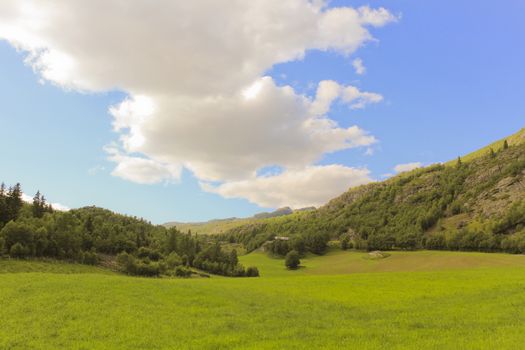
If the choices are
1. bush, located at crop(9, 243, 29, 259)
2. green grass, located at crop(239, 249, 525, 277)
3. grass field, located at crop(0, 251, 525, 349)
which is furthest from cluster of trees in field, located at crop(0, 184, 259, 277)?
grass field, located at crop(0, 251, 525, 349)

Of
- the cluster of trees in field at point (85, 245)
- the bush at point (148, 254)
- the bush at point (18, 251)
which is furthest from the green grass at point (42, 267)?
the bush at point (148, 254)

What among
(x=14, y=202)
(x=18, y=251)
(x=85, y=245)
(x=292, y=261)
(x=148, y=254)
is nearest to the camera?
(x=18, y=251)

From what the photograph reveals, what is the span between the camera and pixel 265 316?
110ft

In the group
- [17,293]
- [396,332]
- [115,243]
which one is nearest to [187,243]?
[115,243]

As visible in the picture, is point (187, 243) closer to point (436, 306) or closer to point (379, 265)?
point (379, 265)

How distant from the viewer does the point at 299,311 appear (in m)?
36.7

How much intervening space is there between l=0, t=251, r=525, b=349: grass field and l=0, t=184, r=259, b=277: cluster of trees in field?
55332 millimetres

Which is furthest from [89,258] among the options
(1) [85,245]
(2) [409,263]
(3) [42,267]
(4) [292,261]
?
(2) [409,263]

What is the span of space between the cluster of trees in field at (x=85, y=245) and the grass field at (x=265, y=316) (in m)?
55.3

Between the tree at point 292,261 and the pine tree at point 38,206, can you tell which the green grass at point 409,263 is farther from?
the pine tree at point 38,206

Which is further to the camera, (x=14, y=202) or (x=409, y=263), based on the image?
(x=409, y=263)

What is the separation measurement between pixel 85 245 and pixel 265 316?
13216cm

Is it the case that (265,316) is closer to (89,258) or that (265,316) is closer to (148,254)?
(89,258)

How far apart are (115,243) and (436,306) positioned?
147 m
